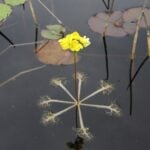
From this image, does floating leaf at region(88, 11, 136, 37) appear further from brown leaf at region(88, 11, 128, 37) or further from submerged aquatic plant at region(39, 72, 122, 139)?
submerged aquatic plant at region(39, 72, 122, 139)

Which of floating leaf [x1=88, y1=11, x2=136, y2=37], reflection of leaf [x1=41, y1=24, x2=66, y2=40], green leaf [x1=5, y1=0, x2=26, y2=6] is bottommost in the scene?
floating leaf [x1=88, y1=11, x2=136, y2=37]

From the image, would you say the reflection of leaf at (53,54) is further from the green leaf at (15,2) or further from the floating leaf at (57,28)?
the green leaf at (15,2)

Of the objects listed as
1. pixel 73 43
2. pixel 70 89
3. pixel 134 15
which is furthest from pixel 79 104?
pixel 134 15

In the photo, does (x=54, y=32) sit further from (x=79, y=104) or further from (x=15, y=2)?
(x=79, y=104)

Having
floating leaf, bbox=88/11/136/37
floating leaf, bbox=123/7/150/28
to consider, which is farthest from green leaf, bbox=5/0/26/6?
floating leaf, bbox=123/7/150/28

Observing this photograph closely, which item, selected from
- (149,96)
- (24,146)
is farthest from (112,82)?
(24,146)

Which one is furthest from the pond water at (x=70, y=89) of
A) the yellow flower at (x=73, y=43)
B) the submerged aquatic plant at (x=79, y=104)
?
the yellow flower at (x=73, y=43)
